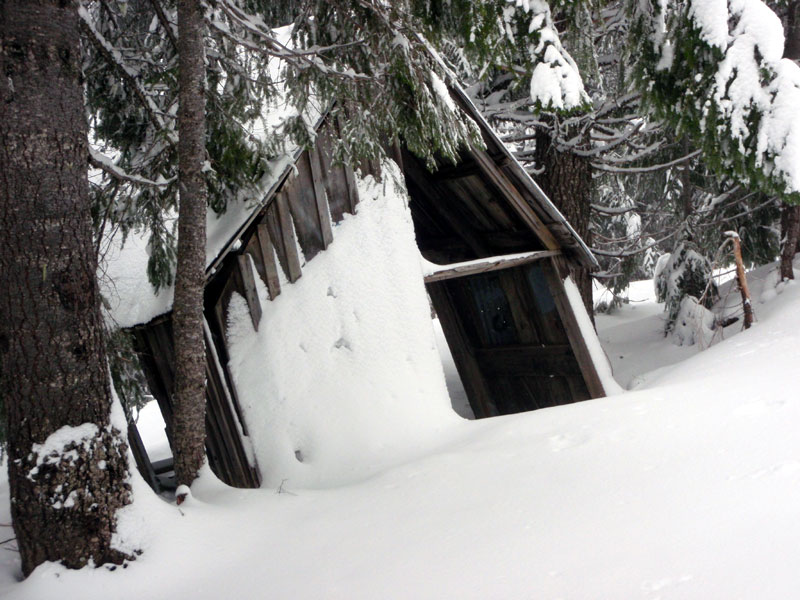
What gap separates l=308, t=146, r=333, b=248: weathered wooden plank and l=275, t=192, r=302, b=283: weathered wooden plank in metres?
0.30

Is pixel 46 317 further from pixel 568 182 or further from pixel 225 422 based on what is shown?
pixel 568 182

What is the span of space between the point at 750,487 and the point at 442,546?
1403 mm

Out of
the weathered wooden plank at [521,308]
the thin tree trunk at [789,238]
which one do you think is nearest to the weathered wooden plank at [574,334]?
the weathered wooden plank at [521,308]

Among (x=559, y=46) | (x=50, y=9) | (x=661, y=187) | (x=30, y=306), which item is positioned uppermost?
(x=50, y=9)

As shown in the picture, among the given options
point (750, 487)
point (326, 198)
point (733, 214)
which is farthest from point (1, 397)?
point (733, 214)

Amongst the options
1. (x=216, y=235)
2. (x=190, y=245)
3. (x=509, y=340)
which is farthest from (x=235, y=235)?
(x=509, y=340)

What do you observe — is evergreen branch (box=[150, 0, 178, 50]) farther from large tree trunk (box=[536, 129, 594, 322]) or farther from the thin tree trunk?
the thin tree trunk

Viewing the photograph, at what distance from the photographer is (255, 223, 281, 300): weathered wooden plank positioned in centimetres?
546

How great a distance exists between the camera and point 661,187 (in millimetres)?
11867

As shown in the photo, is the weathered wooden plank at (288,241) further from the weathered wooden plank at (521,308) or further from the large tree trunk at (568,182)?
the large tree trunk at (568,182)

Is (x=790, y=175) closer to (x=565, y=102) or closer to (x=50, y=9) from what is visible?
(x=565, y=102)

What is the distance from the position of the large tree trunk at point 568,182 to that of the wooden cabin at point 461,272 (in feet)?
3.72

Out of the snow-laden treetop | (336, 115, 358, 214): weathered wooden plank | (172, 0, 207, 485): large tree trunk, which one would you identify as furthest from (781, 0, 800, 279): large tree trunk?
(172, 0, 207, 485): large tree trunk

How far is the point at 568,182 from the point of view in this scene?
856 centimetres
